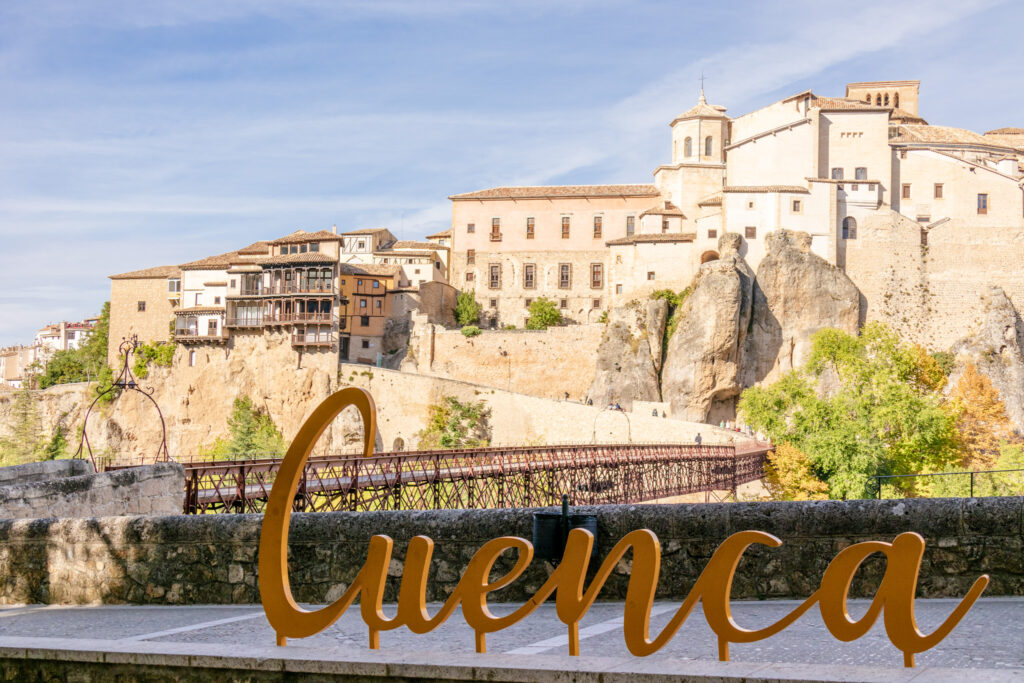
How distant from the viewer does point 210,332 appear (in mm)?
74875

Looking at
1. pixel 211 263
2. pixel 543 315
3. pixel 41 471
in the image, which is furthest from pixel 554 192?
pixel 41 471

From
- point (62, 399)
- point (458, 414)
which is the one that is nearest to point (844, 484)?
point (458, 414)

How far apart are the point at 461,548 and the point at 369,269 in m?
67.6

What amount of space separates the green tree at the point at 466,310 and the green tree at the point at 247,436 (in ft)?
51.3

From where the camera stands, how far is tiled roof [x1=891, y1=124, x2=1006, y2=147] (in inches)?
2968

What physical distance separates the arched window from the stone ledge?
215ft

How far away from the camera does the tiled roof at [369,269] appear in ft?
246

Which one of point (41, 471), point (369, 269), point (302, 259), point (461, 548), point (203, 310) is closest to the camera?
point (461, 548)

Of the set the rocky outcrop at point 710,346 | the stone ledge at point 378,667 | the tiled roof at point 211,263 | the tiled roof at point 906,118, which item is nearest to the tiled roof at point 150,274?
the tiled roof at point 211,263

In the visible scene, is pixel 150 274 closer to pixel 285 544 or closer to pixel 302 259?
pixel 302 259

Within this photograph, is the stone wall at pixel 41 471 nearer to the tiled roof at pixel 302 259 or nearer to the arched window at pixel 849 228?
the tiled roof at pixel 302 259

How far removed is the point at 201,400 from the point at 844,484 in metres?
45.5

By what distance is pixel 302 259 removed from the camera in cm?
7194

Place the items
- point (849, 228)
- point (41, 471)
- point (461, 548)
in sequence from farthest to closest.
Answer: point (849, 228) < point (41, 471) < point (461, 548)
